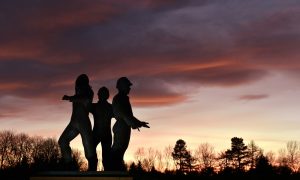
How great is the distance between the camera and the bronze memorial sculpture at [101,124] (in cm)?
1482

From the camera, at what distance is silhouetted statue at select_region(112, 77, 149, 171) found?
595 inches

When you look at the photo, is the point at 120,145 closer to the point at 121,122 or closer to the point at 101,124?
the point at 121,122

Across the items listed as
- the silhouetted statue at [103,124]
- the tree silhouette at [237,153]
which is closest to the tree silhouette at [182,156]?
the tree silhouette at [237,153]

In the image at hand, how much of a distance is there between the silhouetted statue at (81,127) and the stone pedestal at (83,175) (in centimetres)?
135

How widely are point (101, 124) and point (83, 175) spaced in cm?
269

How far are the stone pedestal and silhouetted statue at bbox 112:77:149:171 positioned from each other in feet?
6.22

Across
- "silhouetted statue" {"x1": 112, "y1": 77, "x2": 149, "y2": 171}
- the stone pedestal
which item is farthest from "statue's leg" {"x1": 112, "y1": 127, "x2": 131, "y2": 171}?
the stone pedestal

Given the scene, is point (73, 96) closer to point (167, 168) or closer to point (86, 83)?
point (86, 83)

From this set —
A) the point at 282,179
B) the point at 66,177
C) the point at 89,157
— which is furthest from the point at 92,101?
the point at 282,179

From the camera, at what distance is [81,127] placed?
14.7 metres

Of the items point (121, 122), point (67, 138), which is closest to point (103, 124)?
point (121, 122)

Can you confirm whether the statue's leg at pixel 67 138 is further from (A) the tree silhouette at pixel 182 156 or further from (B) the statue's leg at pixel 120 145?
(A) the tree silhouette at pixel 182 156

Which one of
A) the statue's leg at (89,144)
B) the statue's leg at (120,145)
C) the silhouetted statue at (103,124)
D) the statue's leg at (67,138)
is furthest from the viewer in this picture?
the silhouetted statue at (103,124)

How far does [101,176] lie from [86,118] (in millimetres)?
2117
